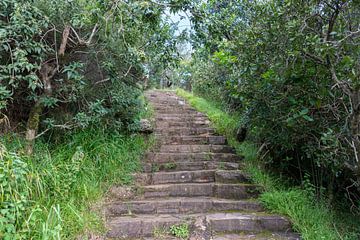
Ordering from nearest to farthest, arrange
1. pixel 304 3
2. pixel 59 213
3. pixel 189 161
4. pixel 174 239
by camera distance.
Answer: pixel 304 3 < pixel 59 213 < pixel 174 239 < pixel 189 161

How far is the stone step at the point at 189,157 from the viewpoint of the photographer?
5.30 meters

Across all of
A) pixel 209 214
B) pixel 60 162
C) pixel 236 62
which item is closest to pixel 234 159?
pixel 209 214

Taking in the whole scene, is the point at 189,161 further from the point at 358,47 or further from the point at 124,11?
the point at 358,47

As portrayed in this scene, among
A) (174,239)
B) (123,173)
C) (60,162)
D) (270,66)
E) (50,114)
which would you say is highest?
(270,66)

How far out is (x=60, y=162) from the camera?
3740 millimetres

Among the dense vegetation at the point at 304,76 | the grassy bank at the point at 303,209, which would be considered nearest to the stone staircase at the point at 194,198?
the grassy bank at the point at 303,209

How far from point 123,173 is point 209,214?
150cm

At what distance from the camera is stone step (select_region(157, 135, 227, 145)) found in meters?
6.06

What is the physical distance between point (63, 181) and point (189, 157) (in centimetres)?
246

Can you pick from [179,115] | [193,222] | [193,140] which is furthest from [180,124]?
[193,222]

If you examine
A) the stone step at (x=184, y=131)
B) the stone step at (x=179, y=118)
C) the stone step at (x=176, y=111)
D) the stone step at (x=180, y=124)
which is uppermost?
the stone step at (x=176, y=111)

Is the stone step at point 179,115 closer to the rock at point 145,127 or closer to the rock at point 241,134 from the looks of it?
the rock at point 145,127

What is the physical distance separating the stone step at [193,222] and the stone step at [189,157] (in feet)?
5.32

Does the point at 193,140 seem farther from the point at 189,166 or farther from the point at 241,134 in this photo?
the point at 189,166
